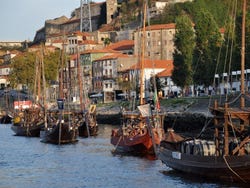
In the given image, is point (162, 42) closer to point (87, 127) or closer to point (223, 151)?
point (87, 127)

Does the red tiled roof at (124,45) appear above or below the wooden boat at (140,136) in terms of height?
above

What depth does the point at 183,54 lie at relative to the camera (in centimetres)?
10294

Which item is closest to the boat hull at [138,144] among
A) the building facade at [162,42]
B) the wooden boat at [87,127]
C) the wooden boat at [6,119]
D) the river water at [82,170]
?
the river water at [82,170]

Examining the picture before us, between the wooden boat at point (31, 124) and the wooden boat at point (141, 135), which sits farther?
the wooden boat at point (31, 124)

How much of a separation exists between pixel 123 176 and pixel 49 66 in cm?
13257

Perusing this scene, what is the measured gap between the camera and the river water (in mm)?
40344

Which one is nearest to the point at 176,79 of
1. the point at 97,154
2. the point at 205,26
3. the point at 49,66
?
the point at 205,26

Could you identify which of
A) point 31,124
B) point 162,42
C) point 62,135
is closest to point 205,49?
point 31,124

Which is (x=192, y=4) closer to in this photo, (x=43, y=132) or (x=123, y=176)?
(x=43, y=132)

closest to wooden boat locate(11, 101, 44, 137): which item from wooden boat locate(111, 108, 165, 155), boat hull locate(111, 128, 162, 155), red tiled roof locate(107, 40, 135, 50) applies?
wooden boat locate(111, 108, 165, 155)

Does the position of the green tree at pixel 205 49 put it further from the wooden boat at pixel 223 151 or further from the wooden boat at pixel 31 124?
the wooden boat at pixel 223 151

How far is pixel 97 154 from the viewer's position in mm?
57875

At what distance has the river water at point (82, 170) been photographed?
40.3 metres

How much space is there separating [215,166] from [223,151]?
0.87 meters
